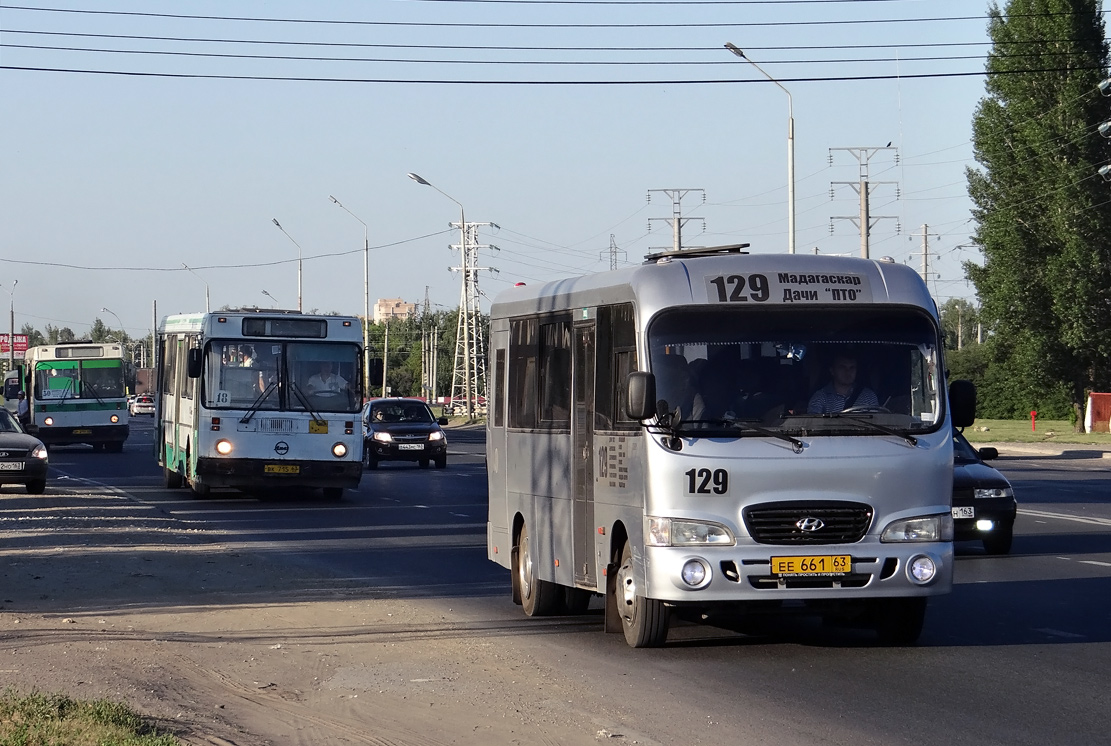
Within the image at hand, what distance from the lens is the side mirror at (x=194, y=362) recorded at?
82.8 feet

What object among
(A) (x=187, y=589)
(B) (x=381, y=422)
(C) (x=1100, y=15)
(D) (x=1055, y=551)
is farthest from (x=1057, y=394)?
(A) (x=187, y=589)

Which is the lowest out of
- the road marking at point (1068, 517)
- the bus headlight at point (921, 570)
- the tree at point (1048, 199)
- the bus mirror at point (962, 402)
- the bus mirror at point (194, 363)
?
the road marking at point (1068, 517)

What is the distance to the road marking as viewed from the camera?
21641 mm

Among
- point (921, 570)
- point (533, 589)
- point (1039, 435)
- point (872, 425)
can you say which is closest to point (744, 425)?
point (872, 425)

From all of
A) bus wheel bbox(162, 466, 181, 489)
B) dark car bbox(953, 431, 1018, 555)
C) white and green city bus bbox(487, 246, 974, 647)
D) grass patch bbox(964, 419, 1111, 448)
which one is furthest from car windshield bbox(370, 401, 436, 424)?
white and green city bus bbox(487, 246, 974, 647)

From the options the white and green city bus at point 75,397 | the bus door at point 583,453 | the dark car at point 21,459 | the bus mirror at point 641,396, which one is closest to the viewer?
the bus mirror at point 641,396

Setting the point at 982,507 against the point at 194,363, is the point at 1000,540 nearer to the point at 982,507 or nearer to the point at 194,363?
the point at 982,507

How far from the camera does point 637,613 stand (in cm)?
1041

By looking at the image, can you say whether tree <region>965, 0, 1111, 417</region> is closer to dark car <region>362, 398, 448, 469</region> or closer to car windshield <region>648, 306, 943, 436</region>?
dark car <region>362, 398, 448, 469</region>

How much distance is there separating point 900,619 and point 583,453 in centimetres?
254

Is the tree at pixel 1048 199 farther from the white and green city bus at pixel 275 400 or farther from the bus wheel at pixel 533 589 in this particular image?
the bus wheel at pixel 533 589

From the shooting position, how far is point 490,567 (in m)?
16.3

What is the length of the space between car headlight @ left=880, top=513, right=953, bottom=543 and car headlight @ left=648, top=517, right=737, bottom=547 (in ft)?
3.49

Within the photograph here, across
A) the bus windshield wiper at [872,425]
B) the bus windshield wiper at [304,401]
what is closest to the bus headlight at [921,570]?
the bus windshield wiper at [872,425]
